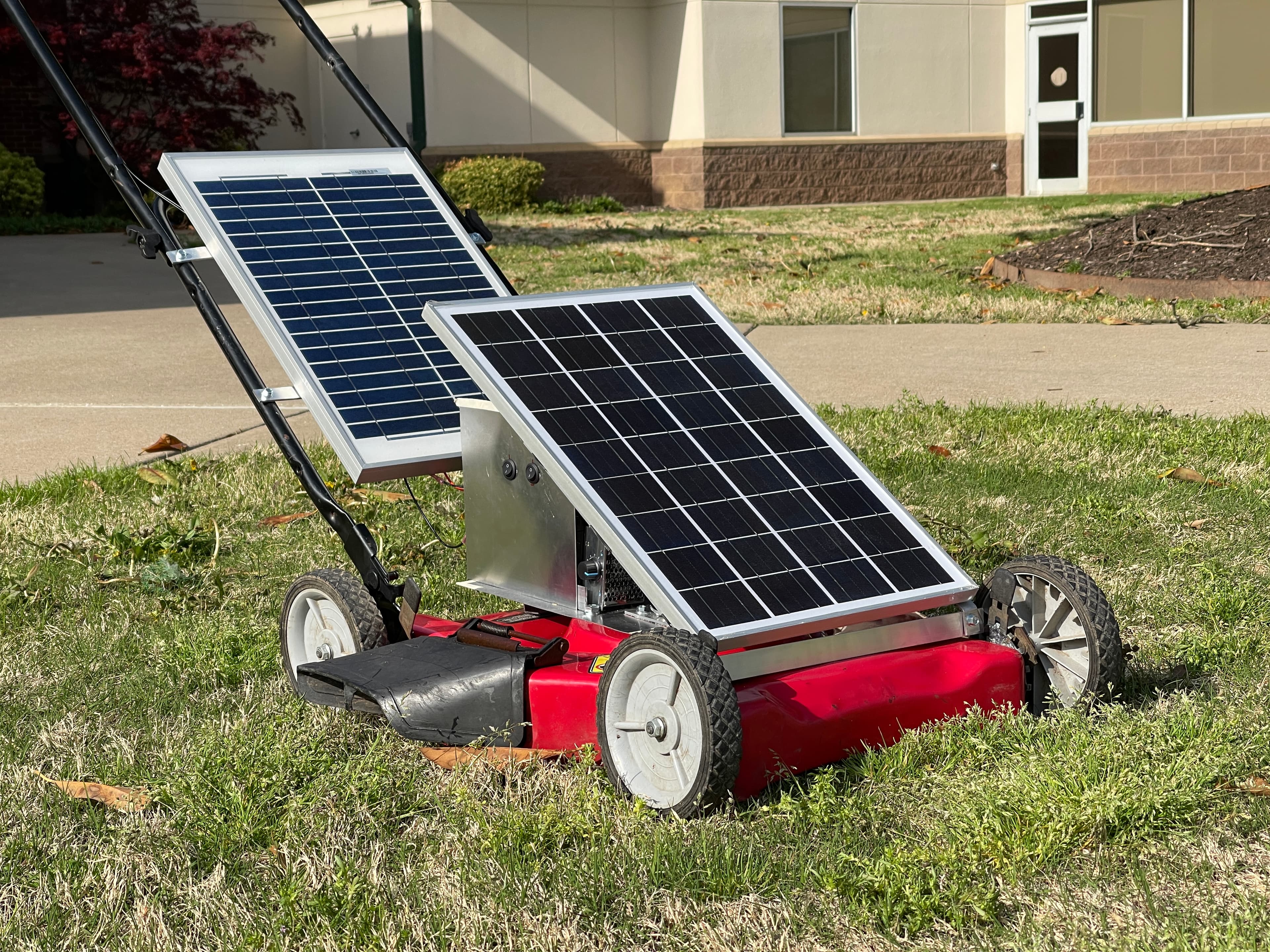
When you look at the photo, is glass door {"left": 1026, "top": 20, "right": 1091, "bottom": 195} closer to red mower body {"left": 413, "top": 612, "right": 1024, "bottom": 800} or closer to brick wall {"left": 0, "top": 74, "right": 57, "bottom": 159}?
brick wall {"left": 0, "top": 74, "right": 57, "bottom": 159}

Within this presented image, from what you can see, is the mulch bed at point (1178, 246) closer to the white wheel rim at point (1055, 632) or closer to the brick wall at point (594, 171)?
the white wheel rim at point (1055, 632)

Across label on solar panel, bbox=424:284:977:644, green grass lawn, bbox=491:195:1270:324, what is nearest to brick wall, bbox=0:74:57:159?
green grass lawn, bbox=491:195:1270:324

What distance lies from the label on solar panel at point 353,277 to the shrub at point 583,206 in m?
18.0

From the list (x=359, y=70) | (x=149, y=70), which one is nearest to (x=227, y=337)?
(x=149, y=70)

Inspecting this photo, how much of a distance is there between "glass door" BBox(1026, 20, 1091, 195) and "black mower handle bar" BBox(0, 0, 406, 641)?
891 inches

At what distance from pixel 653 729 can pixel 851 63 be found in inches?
935

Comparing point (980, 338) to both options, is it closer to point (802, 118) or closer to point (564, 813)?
point (564, 813)

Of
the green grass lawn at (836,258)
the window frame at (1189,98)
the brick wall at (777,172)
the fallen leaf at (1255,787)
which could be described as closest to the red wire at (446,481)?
the fallen leaf at (1255,787)

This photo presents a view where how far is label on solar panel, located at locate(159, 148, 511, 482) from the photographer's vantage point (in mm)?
3861

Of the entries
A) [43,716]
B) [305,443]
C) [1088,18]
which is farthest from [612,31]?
[43,716]

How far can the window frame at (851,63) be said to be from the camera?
2425cm

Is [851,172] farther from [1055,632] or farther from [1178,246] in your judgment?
[1055,632]

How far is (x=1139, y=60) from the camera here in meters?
24.3

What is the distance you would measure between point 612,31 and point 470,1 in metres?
2.58
